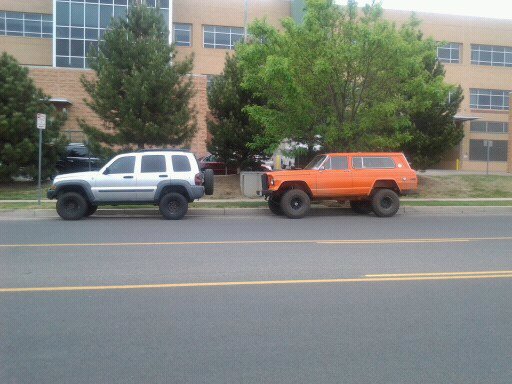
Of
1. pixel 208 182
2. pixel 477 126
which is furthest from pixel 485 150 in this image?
pixel 208 182

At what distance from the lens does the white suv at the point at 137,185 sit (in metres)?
15.8

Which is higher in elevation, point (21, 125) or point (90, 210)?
point (21, 125)

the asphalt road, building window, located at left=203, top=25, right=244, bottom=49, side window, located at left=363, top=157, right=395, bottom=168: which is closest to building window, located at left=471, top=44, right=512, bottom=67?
building window, located at left=203, top=25, right=244, bottom=49

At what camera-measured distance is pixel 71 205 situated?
15906mm

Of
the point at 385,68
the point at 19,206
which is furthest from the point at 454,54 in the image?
the point at 19,206

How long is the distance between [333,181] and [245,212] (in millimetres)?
3035

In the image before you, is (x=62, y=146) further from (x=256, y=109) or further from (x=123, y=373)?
(x=123, y=373)

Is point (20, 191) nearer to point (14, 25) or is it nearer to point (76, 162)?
point (76, 162)

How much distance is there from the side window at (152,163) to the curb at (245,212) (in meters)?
1.64

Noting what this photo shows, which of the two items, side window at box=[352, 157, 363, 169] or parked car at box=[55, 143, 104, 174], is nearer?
side window at box=[352, 157, 363, 169]

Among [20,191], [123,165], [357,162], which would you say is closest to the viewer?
[123,165]

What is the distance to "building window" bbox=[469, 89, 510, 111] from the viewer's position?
4916cm

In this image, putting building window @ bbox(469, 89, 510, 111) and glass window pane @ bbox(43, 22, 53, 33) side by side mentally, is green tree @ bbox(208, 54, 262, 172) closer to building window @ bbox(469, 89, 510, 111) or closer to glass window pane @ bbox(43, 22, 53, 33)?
glass window pane @ bbox(43, 22, 53, 33)

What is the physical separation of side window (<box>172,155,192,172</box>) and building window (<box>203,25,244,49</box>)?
32.2 meters
